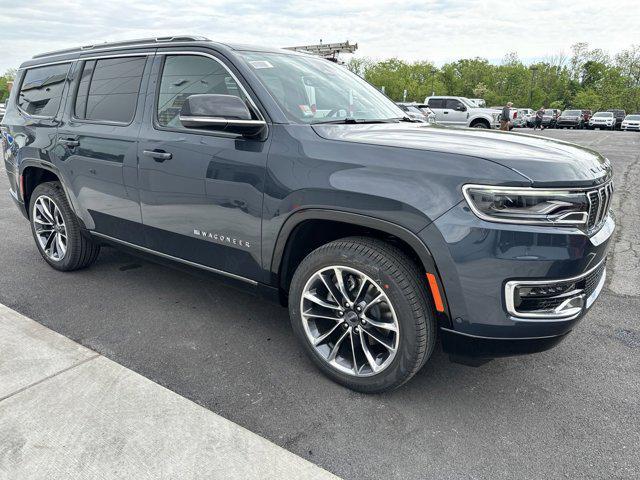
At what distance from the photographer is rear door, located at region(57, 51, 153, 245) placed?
338 centimetres

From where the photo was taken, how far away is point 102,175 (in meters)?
3.56

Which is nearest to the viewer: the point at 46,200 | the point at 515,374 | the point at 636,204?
the point at 515,374

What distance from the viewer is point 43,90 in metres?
4.27

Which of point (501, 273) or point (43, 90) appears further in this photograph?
point (43, 90)

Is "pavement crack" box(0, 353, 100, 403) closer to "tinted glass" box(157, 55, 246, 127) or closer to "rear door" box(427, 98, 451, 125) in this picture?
"tinted glass" box(157, 55, 246, 127)

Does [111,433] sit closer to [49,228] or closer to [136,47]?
[136,47]

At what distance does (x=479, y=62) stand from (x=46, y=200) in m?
99.8

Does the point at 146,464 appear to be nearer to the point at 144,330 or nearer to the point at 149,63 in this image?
the point at 144,330

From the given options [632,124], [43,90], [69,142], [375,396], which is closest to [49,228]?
[69,142]

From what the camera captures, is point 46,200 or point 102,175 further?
point 46,200

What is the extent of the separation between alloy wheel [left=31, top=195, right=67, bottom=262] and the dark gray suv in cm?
38

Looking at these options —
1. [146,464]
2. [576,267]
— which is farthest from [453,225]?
[146,464]

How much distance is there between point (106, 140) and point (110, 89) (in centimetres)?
44

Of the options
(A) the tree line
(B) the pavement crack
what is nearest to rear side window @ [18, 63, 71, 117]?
(B) the pavement crack
